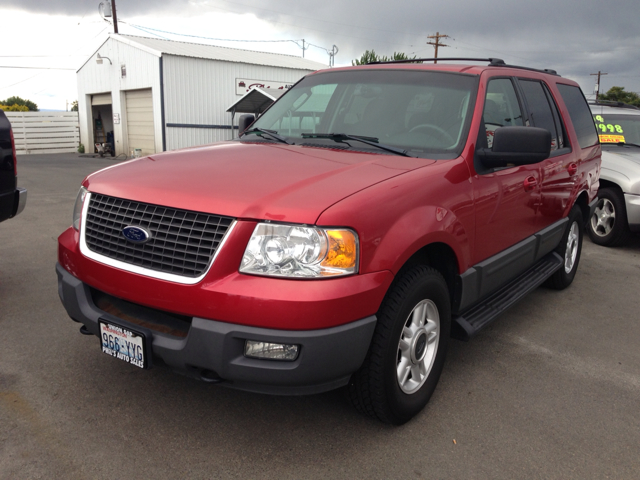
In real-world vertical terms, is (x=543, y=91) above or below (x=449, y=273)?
above

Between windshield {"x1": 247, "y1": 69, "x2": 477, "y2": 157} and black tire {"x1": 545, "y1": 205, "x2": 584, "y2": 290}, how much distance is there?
A: 2.20 metres

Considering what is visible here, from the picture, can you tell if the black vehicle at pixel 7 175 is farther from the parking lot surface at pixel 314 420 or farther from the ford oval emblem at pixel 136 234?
the ford oval emblem at pixel 136 234

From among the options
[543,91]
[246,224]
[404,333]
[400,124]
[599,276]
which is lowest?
[599,276]

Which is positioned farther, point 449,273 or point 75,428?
point 449,273

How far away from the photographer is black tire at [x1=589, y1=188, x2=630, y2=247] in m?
7.01

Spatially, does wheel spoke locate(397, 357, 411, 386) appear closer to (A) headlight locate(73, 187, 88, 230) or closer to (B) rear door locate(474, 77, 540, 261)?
(B) rear door locate(474, 77, 540, 261)

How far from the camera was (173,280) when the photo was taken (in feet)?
7.57

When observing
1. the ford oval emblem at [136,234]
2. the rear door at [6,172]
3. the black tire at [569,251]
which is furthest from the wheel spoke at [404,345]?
the rear door at [6,172]

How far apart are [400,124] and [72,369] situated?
8.20 feet

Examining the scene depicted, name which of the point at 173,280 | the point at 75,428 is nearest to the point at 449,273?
the point at 173,280

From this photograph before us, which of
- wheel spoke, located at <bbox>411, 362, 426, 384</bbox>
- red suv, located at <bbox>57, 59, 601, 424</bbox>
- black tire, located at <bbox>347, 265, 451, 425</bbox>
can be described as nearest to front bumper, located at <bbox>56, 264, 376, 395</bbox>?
red suv, located at <bbox>57, 59, 601, 424</bbox>

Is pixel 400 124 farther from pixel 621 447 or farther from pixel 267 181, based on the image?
pixel 621 447

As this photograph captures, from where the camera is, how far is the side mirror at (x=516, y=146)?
3006mm

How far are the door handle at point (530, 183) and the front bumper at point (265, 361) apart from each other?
6.39 feet
